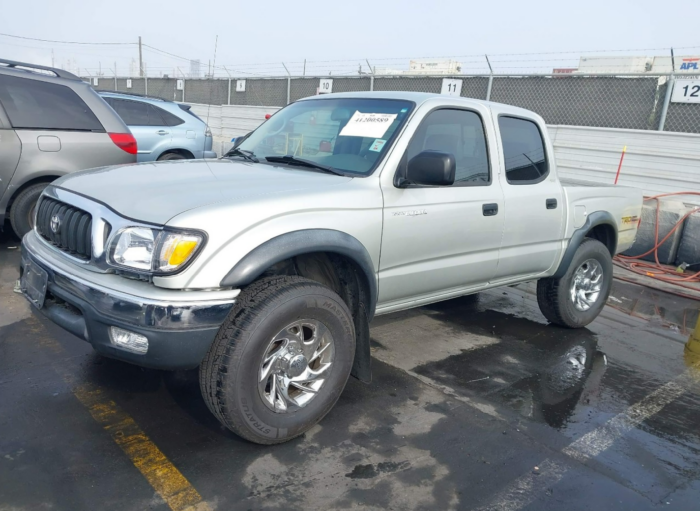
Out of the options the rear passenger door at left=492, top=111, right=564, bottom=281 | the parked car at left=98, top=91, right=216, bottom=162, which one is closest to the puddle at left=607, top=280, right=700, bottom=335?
the rear passenger door at left=492, top=111, right=564, bottom=281

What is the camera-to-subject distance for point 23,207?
19.5ft

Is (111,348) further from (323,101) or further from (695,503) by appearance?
(695,503)

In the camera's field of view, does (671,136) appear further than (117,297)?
Yes

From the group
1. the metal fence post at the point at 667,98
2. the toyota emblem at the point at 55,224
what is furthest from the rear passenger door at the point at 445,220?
the metal fence post at the point at 667,98

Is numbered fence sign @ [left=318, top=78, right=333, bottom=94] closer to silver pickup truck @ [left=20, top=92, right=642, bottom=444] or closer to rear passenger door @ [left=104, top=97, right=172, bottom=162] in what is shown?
rear passenger door @ [left=104, top=97, right=172, bottom=162]

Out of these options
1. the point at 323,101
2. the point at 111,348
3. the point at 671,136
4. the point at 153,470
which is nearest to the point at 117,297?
the point at 111,348

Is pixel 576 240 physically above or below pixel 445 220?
below

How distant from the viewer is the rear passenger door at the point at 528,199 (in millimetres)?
4395

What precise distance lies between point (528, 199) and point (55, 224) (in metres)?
3.22

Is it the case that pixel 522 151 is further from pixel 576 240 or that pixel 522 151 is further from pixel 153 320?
pixel 153 320

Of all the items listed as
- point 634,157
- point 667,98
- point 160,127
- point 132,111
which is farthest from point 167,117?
point 667,98

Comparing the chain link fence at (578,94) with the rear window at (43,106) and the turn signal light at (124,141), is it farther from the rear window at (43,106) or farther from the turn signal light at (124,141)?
the rear window at (43,106)

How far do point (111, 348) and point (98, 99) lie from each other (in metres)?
4.54

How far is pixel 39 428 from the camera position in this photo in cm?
306
